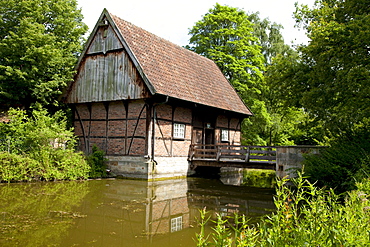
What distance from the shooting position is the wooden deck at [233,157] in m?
15.7

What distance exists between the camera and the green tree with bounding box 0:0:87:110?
17.0 m

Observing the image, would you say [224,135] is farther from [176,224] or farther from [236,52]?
[176,224]

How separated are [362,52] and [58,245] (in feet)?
35.8

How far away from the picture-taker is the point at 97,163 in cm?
1614

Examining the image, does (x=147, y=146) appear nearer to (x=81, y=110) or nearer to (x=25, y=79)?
(x=81, y=110)

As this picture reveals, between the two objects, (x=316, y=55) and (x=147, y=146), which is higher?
(x=316, y=55)

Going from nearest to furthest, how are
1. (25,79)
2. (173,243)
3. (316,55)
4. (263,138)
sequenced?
(173,243) → (316,55) → (25,79) → (263,138)

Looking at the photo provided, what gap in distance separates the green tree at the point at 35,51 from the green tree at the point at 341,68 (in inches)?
467

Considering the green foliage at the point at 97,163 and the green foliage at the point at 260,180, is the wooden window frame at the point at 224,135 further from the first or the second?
the green foliage at the point at 97,163

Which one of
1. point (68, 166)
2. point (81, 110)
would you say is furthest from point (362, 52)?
point (81, 110)

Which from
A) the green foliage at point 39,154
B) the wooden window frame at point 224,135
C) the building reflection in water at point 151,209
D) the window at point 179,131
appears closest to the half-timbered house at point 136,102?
the window at point 179,131

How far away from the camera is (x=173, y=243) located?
6.26 meters

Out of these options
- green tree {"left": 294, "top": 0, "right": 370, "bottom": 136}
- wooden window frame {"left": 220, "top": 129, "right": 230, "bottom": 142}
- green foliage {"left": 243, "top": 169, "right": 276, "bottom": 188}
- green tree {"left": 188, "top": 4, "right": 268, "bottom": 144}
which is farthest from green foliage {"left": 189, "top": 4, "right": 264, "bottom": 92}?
green tree {"left": 294, "top": 0, "right": 370, "bottom": 136}

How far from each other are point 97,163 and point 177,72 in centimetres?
635
